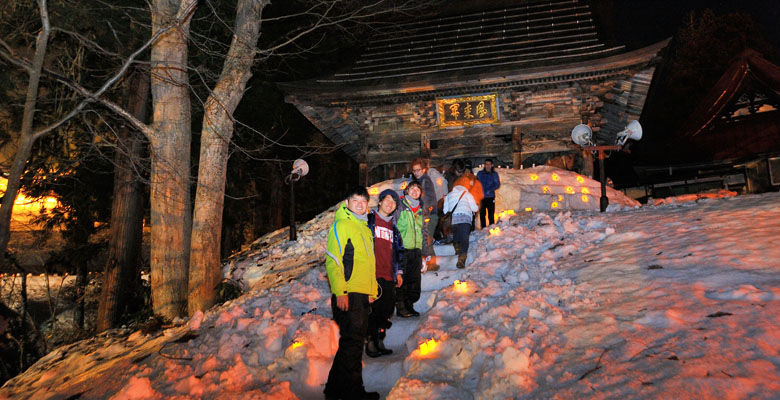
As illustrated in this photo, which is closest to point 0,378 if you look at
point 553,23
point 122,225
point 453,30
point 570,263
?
point 122,225

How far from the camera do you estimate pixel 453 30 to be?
58.1 feet

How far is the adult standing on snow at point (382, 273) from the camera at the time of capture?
515 centimetres

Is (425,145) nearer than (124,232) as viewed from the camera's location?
No

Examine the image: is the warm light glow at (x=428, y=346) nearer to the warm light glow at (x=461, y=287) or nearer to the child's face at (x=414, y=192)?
the warm light glow at (x=461, y=287)

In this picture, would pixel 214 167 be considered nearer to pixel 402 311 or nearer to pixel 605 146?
pixel 402 311

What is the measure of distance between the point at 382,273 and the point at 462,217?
2.69 metres

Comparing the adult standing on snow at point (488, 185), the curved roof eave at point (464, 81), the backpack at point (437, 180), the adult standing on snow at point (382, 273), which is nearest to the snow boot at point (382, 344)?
the adult standing on snow at point (382, 273)

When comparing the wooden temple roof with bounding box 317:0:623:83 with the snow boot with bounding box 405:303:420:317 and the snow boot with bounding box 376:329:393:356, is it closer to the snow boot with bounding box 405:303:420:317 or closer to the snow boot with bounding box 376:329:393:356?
the snow boot with bounding box 405:303:420:317

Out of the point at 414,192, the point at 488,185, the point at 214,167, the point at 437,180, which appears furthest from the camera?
the point at 437,180

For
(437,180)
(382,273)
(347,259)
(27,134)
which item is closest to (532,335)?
(382,273)

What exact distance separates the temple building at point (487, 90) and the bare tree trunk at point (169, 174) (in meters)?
7.12

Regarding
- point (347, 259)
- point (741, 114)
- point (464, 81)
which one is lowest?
point (347, 259)

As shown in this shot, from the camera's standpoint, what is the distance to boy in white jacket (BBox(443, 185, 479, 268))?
7.45m

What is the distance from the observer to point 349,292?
4359mm
